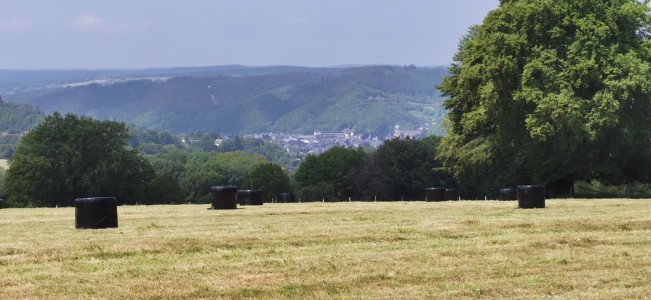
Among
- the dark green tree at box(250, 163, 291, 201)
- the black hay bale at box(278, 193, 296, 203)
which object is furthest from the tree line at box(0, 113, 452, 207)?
the black hay bale at box(278, 193, 296, 203)

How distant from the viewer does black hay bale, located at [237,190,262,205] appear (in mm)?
54759

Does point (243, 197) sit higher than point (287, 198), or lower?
higher

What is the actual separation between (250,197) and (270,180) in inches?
5002

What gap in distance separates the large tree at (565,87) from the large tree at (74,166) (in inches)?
2629

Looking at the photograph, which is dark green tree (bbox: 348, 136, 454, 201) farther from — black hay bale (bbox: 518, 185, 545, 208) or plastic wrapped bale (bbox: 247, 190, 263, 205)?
black hay bale (bbox: 518, 185, 545, 208)

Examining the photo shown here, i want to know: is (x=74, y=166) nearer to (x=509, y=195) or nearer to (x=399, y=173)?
(x=399, y=173)

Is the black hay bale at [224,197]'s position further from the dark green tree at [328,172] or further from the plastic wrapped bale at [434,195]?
the dark green tree at [328,172]

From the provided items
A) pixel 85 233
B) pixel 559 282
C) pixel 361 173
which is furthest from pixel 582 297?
pixel 361 173

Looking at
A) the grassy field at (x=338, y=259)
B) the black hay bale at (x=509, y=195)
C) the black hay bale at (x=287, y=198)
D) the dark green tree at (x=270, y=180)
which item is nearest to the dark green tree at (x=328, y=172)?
the dark green tree at (x=270, y=180)

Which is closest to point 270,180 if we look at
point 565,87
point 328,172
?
point 328,172

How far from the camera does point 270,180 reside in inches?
7160

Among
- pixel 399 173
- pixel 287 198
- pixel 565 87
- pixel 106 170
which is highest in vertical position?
pixel 565 87

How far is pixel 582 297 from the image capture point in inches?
660

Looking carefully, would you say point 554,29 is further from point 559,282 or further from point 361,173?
point 361,173
